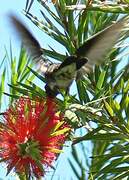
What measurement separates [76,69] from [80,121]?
0.40ft

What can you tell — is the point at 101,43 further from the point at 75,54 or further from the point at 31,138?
the point at 31,138

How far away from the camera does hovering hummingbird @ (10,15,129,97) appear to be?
109cm

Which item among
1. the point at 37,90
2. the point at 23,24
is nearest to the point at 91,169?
the point at 37,90

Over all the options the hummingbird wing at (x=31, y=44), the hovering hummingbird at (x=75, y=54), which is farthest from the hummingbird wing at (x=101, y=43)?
the hummingbird wing at (x=31, y=44)

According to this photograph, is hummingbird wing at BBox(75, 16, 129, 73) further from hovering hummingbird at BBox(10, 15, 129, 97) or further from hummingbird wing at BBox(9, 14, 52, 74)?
hummingbird wing at BBox(9, 14, 52, 74)

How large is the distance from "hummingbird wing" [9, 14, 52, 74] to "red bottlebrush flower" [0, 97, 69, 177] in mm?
167

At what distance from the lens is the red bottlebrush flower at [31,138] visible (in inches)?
42.7

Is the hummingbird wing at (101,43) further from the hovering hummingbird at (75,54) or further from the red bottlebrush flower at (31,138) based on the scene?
the red bottlebrush flower at (31,138)

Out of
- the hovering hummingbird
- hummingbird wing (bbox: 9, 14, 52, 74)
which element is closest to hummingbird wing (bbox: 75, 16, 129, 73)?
the hovering hummingbird

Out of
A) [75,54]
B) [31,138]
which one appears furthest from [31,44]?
[31,138]

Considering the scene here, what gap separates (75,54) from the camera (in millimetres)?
1190

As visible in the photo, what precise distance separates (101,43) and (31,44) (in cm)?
19

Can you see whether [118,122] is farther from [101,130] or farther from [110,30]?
[110,30]

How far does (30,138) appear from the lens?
1.10 meters
